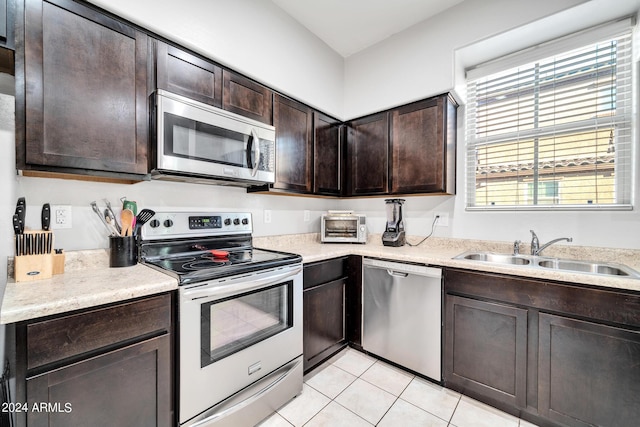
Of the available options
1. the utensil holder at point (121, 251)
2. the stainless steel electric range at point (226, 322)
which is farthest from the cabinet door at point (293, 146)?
the utensil holder at point (121, 251)

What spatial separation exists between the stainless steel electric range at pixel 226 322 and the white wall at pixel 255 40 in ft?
3.53

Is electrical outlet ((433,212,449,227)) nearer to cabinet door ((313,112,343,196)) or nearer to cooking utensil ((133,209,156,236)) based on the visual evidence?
cabinet door ((313,112,343,196))

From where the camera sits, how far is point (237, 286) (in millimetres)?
1383

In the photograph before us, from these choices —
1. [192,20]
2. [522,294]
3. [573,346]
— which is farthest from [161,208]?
[573,346]

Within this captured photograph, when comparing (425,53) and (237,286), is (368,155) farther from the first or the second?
(237,286)

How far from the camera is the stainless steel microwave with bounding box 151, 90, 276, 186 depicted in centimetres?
142

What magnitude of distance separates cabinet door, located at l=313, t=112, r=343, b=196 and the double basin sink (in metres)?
1.26

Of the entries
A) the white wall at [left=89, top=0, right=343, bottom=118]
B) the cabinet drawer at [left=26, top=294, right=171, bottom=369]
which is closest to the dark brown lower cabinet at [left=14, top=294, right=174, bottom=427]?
the cabinet drawer at [left=26, top=294, right=171, bottom=369]

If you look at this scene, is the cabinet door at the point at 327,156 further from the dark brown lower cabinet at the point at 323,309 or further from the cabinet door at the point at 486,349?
the cabinet door at the point at 486,349

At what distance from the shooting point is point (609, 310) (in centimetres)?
131

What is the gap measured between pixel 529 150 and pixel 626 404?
5.48 ft

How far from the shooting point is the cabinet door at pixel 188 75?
1498mm

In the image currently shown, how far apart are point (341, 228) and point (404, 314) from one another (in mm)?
980

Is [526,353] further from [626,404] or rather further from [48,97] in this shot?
[48,97]
